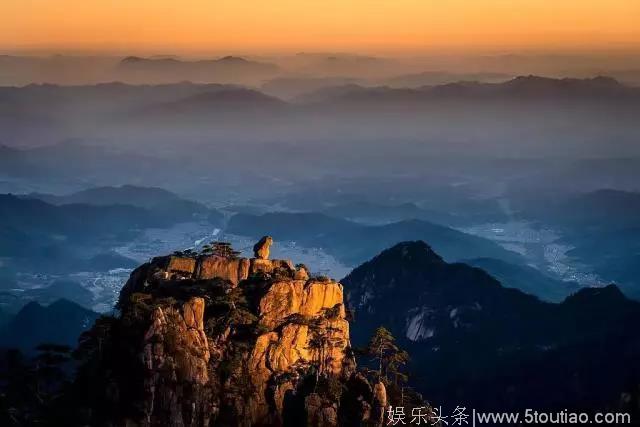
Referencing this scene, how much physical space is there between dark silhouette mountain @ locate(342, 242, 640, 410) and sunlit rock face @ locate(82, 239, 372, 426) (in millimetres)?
21969

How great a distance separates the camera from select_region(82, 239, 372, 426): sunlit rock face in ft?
210

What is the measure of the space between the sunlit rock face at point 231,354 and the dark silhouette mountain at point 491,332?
22.0 metres

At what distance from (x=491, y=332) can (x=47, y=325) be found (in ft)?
204

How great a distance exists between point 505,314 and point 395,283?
14.8m

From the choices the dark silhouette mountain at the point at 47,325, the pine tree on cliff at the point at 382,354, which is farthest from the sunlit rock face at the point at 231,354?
the dark silhouette mountain at the point at 47,325

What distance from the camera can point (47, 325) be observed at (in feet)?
516

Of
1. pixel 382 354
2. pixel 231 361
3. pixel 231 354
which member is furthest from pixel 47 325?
pixel 231 361

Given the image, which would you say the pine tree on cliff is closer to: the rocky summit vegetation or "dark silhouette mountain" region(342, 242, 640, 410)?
the rocky summit vegetation

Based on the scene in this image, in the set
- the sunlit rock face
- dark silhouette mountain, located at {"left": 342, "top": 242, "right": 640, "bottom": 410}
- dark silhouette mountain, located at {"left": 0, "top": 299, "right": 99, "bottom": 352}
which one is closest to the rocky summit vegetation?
the sunlit rock face

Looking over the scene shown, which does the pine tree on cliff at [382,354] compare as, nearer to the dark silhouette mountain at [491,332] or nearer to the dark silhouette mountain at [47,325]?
the dark silhouette mountain at [491,332]

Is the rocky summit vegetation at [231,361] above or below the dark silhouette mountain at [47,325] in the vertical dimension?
above

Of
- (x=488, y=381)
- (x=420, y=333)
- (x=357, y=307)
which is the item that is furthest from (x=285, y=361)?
(x=357, y=307)

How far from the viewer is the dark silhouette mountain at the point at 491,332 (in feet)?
329

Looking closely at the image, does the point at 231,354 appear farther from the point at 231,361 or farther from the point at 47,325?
the point at 47,325
